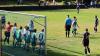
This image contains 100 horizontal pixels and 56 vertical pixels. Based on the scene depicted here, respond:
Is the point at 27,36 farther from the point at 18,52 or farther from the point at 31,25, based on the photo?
the point at 18,52

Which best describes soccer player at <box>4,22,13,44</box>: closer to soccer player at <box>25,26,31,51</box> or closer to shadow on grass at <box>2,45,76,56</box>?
shadow on grass at <box>2,45,76,56</box>

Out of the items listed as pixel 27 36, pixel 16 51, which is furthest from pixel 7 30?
pixel 27 36

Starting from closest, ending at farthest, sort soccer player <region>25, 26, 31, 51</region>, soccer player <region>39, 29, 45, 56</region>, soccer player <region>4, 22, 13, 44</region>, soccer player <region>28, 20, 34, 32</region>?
1. soccer player <region>39, 29, 45, 56</region>
2. soccer player <region>28, 20, 34, 32</region>
3. soccer player <region>25, 26, 31, 51</region>
4. soccer player <region>4, 22, 13, 44</region>

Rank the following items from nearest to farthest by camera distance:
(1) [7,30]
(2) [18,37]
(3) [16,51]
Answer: (3) [16,51], (2) [18,37], (1) [7,30]

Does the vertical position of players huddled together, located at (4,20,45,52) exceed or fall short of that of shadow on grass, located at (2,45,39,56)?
it exceeds it

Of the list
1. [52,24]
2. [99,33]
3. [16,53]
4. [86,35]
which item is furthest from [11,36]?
[52,24]

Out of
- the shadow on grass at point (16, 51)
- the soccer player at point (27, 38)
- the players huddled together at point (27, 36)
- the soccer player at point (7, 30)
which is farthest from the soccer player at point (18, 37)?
the soccer player at point (7, 30)

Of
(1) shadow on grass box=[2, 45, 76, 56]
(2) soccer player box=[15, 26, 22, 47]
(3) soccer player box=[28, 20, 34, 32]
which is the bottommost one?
(1) shadow on grass box=[2, 45, 76, 56]

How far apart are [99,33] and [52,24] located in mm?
8396

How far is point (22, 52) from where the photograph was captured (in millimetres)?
23750

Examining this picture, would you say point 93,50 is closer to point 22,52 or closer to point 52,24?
point 22,52

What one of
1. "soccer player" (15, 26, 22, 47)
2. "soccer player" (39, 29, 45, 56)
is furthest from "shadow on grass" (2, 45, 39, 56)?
"soccer player" (39, 29, 45, 56)

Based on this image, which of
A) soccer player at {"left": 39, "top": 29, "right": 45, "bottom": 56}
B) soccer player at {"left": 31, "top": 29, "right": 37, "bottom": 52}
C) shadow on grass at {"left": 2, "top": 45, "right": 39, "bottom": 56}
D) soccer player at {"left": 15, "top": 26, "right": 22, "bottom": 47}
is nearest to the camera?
soccer player at {"left": 39, "top": 29, "right": 45, "bottom": 56}

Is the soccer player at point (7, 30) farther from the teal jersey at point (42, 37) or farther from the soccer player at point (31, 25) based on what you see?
the teal jersey at point (42, 37)
